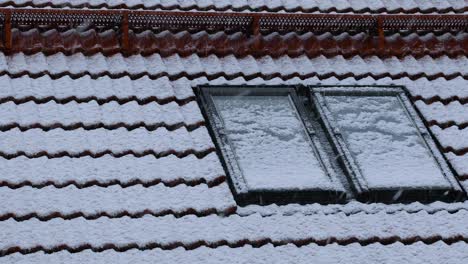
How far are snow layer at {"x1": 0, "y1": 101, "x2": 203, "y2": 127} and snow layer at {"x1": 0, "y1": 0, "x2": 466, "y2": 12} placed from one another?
3.32 ft

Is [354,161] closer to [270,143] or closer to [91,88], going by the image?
[270,143]

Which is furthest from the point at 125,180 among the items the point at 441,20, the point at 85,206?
the point at 441,20

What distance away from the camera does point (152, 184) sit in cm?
400

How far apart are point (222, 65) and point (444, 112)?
1209 millimetres

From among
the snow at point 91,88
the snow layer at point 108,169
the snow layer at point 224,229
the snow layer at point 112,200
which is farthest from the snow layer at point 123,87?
the snow layer at point 224,229

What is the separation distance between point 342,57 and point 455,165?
1.07 metres

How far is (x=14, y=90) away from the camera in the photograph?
446 cm

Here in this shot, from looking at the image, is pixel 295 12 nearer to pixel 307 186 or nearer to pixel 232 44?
pixel 232 44

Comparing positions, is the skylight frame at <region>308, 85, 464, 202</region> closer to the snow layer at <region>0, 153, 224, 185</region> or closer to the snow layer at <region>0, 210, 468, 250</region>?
the snow layer at <region>0, 210, 468, 250</region>

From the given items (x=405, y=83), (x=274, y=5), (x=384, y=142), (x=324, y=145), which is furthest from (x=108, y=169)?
(x=274, y=5)

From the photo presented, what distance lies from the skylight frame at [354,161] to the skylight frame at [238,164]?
0.23 feet

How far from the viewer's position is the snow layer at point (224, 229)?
3.66 metres

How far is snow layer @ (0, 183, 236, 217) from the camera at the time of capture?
3.79 metres

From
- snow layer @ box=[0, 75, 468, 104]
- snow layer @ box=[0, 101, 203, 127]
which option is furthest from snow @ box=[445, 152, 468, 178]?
snow layer @ box=[0, 101, 203, 127]
